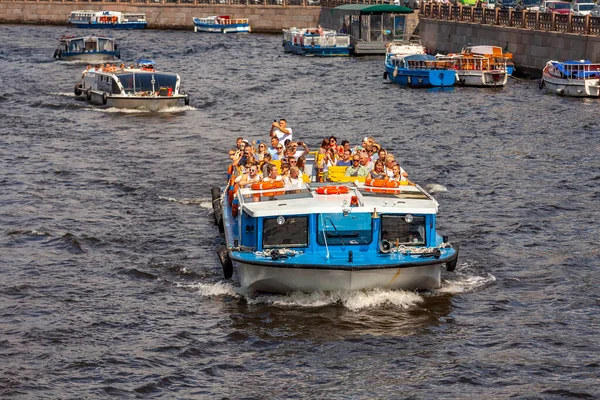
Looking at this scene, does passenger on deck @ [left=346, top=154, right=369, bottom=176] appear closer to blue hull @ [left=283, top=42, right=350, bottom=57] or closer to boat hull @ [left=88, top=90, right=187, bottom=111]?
boat hull @ [left=88, top=90, right=187, bottom=111]

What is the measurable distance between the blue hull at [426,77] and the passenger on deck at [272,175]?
39.5 metres

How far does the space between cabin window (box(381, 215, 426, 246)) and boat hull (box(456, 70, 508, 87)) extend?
41014 millimetres

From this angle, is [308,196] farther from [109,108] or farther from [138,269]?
[109,108]

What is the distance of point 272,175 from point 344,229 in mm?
2704

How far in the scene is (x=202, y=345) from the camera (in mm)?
21156

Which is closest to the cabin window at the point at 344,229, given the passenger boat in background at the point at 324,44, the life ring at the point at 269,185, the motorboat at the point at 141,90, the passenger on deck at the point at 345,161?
the life ring at the point at 269,185

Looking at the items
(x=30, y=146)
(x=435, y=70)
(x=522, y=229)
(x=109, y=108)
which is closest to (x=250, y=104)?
(x=109, y=108)

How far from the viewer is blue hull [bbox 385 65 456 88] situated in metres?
63.5

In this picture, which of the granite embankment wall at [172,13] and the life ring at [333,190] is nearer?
the life ring at [333,190]

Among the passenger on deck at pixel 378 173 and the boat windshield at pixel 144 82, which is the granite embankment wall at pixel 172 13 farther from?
the passenger on deck at pixel 378 173

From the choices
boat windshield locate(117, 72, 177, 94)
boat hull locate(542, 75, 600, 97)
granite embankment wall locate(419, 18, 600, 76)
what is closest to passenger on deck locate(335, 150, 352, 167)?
boat windshield locate(117, 72, 177, 94)

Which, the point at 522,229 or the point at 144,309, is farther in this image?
the point at 522,229

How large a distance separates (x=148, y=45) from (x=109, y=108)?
44.6m

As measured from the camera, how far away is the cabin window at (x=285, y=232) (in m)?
22.5
